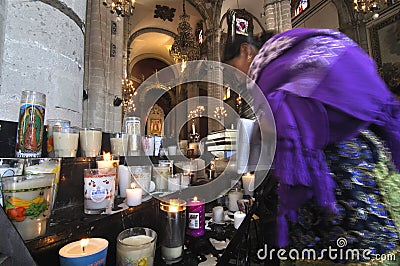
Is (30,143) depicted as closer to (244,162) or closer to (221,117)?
(244,162)

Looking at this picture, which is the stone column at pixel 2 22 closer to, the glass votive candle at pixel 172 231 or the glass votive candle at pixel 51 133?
the glass votive candle at pixel 51 133

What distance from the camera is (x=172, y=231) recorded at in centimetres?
96

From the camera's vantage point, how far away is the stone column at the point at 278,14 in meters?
6.22

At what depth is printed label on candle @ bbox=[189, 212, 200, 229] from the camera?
1167 mm

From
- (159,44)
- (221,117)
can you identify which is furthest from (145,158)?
(159,44)

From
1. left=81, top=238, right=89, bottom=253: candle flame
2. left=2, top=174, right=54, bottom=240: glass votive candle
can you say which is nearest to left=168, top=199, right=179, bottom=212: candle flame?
left=81, top=238, right=89, bottom=253: candle flame

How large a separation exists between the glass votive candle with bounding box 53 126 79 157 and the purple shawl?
80cm

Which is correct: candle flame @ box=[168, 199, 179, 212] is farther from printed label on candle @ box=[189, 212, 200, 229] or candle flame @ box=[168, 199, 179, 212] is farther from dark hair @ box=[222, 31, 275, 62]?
dark hair @ box=[222, 31, 275, 62]

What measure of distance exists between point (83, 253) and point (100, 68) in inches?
202

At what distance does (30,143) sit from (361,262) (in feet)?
3.95

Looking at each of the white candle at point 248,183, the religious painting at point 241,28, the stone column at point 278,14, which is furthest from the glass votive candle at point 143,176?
the stone column at point 278,14

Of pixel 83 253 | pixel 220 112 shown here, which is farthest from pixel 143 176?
pixel 220 112

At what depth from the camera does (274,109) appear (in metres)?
0.81

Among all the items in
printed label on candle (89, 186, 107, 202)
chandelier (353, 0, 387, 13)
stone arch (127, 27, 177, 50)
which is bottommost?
printed label on candle (89, 186, 107, 202)
